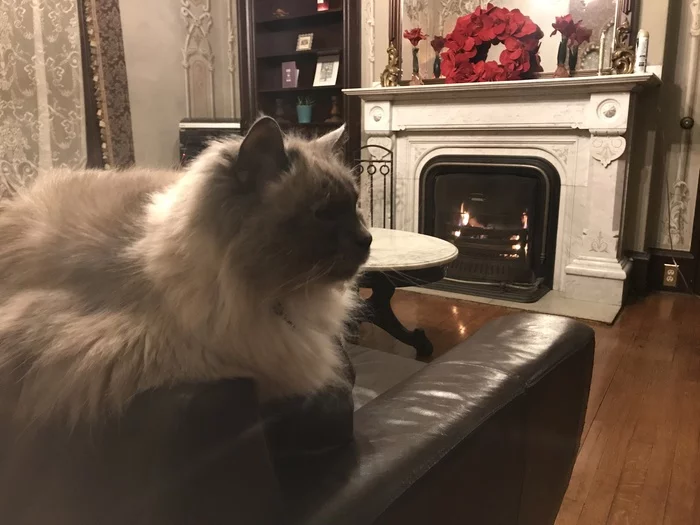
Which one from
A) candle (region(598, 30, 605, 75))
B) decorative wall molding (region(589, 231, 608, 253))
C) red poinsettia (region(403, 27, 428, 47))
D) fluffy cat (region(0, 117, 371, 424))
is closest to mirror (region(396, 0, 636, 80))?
candle (region(598, 30, 605, 75))

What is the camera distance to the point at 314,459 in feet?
2.17

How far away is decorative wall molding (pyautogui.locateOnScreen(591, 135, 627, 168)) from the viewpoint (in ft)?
10.0

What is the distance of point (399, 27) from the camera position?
12.7ft

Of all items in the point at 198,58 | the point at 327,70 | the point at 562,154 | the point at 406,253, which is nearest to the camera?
the point at 406,253

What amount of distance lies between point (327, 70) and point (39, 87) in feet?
7.08

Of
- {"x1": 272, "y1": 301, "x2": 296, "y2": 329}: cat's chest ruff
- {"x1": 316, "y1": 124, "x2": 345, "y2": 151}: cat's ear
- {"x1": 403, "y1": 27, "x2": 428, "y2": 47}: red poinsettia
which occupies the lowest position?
{"x1": 272, "y1": 301, "x2": 296, "y2": 329}: cat's chest ruff

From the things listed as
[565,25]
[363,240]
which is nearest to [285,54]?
[565,25]

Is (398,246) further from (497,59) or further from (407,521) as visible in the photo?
(497,59)

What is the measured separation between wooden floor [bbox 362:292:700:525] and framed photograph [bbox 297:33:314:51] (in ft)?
8.29

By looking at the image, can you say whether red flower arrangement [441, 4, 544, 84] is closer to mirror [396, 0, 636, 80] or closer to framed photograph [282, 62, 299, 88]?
mirror [396, 0, 636, 80]

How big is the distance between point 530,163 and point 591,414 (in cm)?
Result: 184

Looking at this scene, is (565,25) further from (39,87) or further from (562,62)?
(39,87)

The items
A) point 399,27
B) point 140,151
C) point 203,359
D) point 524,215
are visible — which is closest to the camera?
point 203,359

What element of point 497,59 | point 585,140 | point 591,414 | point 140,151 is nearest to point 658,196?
point 585,140
